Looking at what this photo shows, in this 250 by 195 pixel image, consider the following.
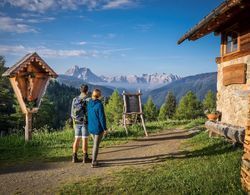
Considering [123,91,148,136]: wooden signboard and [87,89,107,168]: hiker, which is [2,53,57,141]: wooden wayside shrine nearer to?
Result: [123,91,148,136]: wooden signboard

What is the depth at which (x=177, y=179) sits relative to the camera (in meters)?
7.14

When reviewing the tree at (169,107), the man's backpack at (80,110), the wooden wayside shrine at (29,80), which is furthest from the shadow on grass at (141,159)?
the tree at (169,107)

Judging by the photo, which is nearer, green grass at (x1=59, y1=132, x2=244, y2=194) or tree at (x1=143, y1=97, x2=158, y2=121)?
green grass at (x1=59, y1=132, x2=244, y2=194)

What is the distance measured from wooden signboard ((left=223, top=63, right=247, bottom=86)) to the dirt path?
3413mm

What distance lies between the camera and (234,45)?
13148 millimetres

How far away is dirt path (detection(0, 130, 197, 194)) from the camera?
7374 millimetres

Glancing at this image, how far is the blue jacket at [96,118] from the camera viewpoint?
9.02 metres

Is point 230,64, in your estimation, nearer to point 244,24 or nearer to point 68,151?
point 244,24

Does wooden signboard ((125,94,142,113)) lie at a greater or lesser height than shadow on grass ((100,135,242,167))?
greater

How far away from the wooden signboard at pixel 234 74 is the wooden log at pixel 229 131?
1862 mm

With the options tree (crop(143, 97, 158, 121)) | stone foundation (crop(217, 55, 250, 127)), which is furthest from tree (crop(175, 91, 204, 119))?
stone foundation (crop(217, 55, 250, 127))

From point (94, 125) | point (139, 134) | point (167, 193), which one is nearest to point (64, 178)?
point (94, 125)

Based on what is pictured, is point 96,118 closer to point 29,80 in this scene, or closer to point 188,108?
point 29,80

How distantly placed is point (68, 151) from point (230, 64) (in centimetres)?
774
